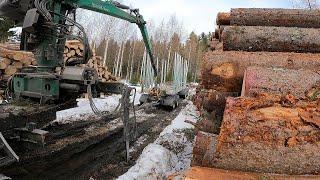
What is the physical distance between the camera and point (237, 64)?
3844mm

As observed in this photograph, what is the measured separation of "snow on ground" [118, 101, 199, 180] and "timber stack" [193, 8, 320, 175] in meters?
1.51

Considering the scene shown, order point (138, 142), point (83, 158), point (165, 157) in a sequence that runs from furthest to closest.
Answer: point (138, 142), point (83, 158), point (165, 157)

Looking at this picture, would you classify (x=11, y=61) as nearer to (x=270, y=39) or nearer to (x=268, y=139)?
(x=270, y=39)

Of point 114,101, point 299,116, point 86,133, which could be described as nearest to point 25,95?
point 86,133

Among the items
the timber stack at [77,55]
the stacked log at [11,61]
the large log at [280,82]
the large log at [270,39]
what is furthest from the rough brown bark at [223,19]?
the stacked log at [11,61]

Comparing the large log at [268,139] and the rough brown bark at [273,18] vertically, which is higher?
the rough brown bark at [273,18]

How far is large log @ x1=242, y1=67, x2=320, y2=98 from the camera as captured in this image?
3061 mm

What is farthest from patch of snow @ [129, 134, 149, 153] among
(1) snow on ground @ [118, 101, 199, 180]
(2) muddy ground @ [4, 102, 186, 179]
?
(1) snow on ground @ [118, 101, 199, 180]

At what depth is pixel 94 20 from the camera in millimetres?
36375

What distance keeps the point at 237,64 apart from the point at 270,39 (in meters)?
0.56

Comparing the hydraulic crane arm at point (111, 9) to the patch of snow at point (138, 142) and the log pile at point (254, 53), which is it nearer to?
the patch of snow at point (138, 142)

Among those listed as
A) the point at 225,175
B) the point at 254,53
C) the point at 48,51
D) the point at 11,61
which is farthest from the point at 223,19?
the point at 11,61

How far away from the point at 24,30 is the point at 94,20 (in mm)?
30863

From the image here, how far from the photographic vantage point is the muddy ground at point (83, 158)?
204 inches
